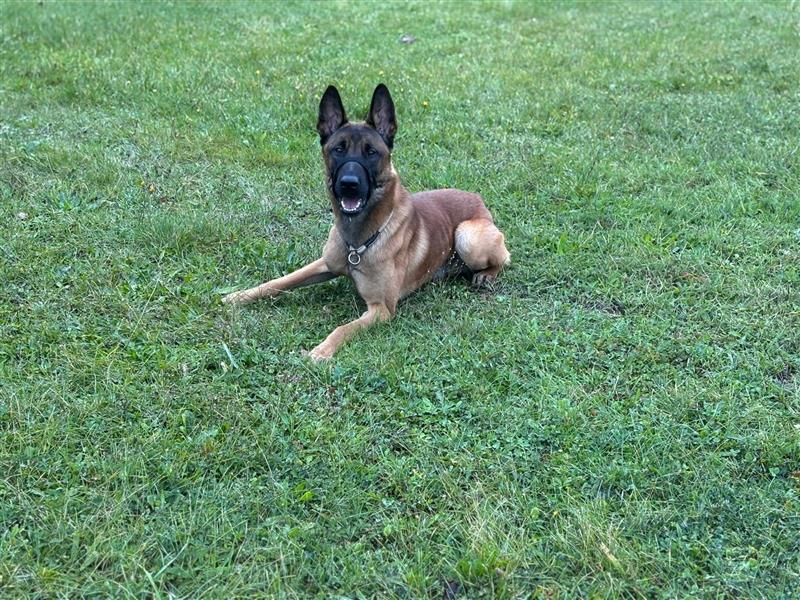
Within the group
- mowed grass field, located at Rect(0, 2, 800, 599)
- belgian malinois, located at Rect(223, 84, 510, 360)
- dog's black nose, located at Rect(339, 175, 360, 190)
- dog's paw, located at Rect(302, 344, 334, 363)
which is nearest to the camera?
mowed grass field, located at Rect(0, 2, 800, 599)

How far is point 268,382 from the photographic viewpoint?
13.2 feet

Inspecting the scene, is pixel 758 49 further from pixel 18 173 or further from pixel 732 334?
pixel 18 173

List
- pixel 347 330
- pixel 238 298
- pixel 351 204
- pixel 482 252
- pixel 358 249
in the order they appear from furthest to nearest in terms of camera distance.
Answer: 1. pixel 482 252
2. pixel 358 249
3. pixel 238 298
4. pixel 351 204
5. pixel 347 330

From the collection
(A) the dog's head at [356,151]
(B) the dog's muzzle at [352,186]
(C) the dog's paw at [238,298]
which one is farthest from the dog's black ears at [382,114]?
(C) the dog's paw at [238,298]

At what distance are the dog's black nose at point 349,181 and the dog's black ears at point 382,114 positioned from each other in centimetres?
50

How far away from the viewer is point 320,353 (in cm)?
432

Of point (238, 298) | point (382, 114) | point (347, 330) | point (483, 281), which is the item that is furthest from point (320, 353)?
point (382, 114)

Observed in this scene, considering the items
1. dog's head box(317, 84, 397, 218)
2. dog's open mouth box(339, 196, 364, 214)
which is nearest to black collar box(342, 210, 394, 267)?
dog's head box(317, 84, 397, 218)

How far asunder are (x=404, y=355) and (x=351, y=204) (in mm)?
1031

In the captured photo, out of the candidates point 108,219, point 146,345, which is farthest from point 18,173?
point 146,345

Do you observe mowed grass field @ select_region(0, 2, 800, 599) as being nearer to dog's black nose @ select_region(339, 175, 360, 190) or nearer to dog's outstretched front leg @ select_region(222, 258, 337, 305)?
dog's outstretched front leg @ select_region(222, 258, 337, 305)

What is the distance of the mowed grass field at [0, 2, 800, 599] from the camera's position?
3.00 meters

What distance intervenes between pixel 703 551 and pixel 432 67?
7.94 meters

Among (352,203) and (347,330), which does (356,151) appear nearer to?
(352,203)
